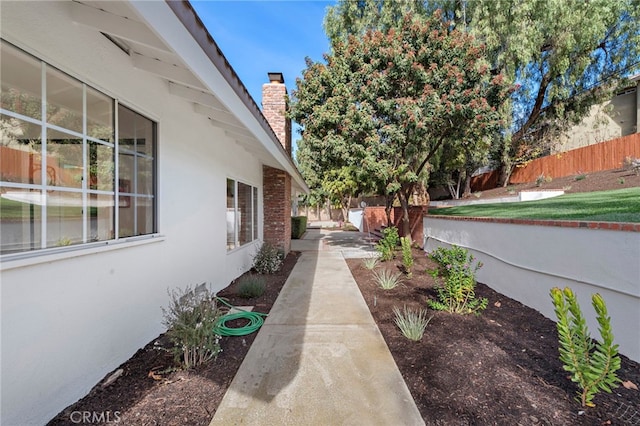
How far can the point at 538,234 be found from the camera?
4.36 m

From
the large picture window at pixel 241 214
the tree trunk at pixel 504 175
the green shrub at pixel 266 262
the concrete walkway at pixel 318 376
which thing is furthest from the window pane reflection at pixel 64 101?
the tree trunk at pixel 504 175

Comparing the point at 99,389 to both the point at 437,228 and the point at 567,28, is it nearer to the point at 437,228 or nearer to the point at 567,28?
the point at 437,228

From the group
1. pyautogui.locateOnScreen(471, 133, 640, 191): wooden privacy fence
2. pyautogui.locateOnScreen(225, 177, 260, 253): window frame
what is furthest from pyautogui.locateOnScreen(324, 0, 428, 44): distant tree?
pyautogui.locateOnScreen(471, 133, 640, 191): wooden privacy fence

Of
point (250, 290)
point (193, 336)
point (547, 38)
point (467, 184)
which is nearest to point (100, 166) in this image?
point (193, 336)

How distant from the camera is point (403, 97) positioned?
847 cm

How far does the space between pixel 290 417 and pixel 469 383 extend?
167 cm

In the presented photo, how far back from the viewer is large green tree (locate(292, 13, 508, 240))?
775 cm

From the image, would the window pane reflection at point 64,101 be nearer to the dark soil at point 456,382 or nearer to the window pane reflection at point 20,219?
the window pane reflection at point 20,219

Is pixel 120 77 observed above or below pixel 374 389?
above

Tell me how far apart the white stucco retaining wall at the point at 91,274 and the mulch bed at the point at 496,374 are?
287 cm

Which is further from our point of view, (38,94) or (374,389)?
(374,389)

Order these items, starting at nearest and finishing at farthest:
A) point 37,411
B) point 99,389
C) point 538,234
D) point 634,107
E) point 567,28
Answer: point 37,411
point 99,389
point 538,234
point 567,28
point 634,107

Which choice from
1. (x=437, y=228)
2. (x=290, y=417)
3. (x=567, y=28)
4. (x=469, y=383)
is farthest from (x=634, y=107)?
(x=290, y=417)

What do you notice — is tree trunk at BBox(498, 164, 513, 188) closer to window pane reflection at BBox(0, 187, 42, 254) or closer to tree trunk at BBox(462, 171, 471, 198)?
tree trunk at BBox(462, 171, 471, 198)
